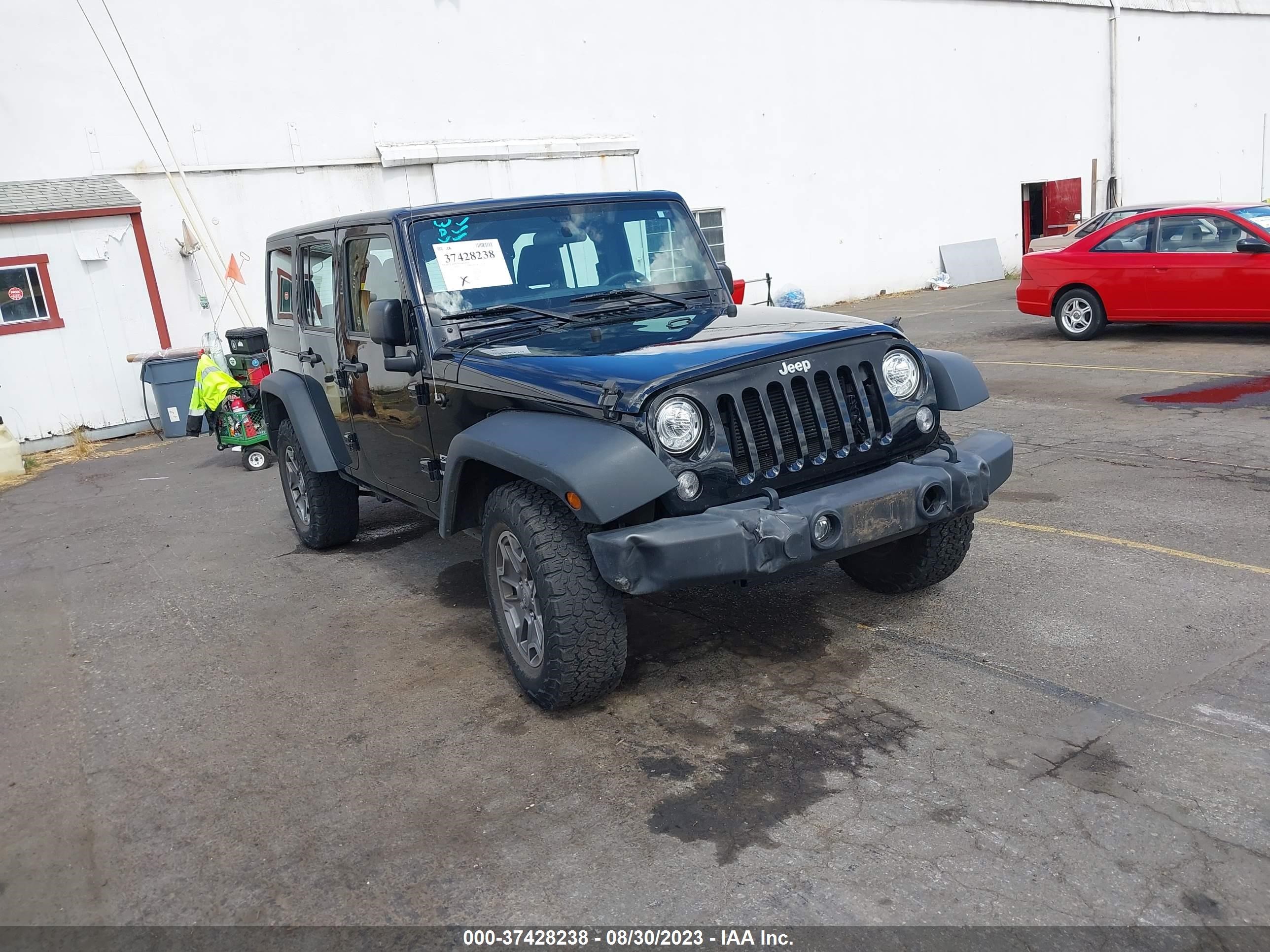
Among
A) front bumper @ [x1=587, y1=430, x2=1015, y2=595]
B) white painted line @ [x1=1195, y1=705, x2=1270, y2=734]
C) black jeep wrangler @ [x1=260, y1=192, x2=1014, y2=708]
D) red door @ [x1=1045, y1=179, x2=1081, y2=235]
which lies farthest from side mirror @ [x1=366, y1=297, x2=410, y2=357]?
red door @ [x1=1045, y1=179, x2=1081, y2=235]

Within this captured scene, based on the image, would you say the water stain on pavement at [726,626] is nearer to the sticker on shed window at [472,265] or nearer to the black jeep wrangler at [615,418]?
the black jeep wrangler at [615,418]

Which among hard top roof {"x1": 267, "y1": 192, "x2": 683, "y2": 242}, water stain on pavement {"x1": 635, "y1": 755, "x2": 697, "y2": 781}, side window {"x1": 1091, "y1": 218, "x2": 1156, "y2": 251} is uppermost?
hard top roof {"x1": 267, "y1": 192, "x2": 683, "y2": 242}

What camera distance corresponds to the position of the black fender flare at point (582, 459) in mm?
3576

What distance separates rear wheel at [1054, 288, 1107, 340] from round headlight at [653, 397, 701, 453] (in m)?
10.2

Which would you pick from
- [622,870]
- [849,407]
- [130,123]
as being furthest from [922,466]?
[130,123]

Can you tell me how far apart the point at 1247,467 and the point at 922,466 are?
3865 millimetres

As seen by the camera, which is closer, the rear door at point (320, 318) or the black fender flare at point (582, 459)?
the black fender flare at point (582, 459)

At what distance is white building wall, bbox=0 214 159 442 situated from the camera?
12148 mm

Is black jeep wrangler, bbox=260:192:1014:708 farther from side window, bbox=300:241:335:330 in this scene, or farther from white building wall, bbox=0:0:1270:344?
white building wall, bbox=0:0:1270:344

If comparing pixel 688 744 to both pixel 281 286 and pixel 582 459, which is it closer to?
pixel 582 459

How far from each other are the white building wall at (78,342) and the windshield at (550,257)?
9.38 meters

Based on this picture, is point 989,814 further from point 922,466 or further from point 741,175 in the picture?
point 741,175

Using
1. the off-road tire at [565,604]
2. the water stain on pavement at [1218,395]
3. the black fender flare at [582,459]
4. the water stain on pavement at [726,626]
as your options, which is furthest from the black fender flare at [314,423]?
the water stain on pavement at [1218,395]

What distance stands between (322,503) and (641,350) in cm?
318
